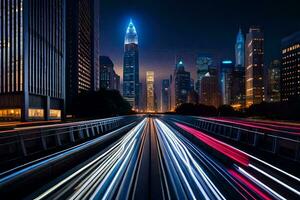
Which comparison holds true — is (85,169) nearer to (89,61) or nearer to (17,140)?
(17,140)

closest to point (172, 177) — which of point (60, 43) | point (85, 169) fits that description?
point (85, 169)

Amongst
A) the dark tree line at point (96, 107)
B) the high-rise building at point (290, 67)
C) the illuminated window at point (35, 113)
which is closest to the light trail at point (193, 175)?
the dark tree line at point (96, 107)

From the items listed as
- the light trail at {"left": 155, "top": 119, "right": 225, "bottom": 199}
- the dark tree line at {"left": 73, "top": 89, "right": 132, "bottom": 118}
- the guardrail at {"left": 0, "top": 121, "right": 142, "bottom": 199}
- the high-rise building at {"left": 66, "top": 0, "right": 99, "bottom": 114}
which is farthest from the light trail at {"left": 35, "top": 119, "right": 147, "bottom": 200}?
the high-rise building at {"left": 66, "top": 0, "right": 99, "bottom": 114}

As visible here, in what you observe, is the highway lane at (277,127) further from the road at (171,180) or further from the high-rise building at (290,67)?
the high-rise building at (290,67)

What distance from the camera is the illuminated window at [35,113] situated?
7092 centimetres

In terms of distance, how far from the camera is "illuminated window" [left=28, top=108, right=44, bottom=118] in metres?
70.9

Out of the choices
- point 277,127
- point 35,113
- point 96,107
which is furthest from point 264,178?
point 35,113

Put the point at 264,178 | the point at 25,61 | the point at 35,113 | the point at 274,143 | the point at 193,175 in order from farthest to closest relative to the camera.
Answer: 1. the point at 35,113
2. the point at 25,61
3. the point at 274,143
4. the point at 193,175
5. the point at 264,178

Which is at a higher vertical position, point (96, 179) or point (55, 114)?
point (55, 114)

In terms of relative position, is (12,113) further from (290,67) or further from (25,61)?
(290,67)

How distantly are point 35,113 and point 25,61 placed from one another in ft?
43.5

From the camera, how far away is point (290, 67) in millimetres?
187250

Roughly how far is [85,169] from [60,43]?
91.7 meters

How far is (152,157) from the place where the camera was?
12.6 metres
